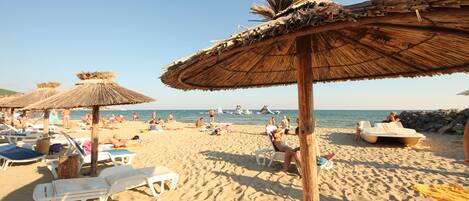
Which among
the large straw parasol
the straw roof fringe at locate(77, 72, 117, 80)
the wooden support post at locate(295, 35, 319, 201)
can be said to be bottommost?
the wooden support post at locate(295, 35, 319, 201)

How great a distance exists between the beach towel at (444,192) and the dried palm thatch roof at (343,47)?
237cm

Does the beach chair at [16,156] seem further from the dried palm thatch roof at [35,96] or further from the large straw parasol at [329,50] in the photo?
the large straw parasol at [329,50]

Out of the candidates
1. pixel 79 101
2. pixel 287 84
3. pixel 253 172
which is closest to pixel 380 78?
pixel 287 84

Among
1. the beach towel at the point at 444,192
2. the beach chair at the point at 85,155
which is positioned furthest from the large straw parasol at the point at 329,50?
the beach chair at the point at 85,155

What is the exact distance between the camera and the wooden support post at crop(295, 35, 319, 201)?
8.57 feet

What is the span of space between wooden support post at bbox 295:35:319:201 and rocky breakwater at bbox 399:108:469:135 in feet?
54.2

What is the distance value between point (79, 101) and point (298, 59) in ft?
16.4

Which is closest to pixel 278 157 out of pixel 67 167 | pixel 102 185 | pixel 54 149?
pixel 102 185

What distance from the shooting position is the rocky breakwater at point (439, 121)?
15.5 meters

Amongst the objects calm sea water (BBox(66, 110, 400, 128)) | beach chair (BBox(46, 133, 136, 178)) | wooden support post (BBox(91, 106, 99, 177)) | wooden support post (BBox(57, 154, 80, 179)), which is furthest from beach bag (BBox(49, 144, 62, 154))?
calm sea water (BBox(66, 110, 400, 128))

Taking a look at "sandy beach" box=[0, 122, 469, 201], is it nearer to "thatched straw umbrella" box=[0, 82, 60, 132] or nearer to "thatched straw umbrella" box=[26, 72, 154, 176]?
"thatched straw umbrella" box=[26, 72, 154, 176]

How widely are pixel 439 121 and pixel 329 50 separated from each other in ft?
65.3

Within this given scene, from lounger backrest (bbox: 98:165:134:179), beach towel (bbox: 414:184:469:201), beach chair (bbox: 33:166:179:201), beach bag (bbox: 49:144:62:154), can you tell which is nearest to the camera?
beach chair (bbox: 33:166:179:201)

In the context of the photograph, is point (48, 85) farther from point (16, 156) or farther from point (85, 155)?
point (85, 155)
